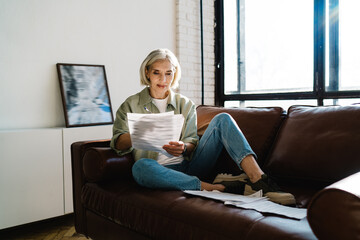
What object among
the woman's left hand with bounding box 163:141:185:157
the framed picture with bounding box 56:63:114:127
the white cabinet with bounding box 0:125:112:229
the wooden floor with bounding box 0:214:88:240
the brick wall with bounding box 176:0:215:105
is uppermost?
the brick wall with bounding box 176:0:215:105

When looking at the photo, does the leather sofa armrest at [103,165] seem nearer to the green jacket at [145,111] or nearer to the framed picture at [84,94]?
the green jacket at [145,111]

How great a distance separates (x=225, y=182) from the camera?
1665mm

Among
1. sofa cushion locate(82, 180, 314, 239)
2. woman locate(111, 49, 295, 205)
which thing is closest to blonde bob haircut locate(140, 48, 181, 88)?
woman locate(111, 49, 295, 205)

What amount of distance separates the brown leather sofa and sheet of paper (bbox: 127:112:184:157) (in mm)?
236

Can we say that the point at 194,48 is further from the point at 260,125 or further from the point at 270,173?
the point at 270,173

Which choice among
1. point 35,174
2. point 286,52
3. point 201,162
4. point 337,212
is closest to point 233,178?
point 201,162

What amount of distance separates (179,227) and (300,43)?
2.58 m

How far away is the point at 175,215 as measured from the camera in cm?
135

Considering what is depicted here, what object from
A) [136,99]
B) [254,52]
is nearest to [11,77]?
[136,99]

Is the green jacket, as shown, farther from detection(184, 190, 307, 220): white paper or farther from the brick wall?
the brick wall

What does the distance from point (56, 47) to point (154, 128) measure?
5.23 feet

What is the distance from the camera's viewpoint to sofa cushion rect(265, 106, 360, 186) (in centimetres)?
156

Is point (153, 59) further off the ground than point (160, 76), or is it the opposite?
point (153, 59)

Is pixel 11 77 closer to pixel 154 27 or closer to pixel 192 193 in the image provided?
pixel 154 27
